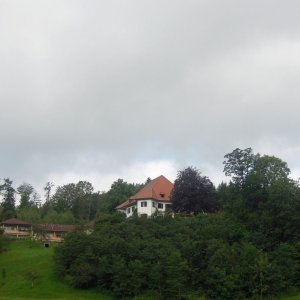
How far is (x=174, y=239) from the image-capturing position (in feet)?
194

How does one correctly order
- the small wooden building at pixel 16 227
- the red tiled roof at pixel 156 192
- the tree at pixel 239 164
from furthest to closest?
1. the small wooden building at pixel 16 227
2. the red tiled roof at pixel 156 192
3. the tree at pixel 239 164

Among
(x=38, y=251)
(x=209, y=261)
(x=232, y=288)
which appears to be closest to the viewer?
(x=232, y=288)

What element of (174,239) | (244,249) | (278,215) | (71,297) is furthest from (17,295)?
(278,215)

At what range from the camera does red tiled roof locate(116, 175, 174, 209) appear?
79.3 m

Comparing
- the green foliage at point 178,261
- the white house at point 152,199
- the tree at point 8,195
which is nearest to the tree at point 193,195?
the white house at point 152,199

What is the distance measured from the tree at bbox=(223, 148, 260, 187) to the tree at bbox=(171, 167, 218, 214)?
8.91 meters

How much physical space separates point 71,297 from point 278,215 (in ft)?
81.2

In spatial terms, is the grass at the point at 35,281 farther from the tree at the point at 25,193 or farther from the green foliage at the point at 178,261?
the tree at the point at 25,193

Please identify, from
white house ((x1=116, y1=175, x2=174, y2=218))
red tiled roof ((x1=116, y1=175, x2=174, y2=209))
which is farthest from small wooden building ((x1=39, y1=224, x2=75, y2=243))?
red tiled roof ((x1=116, y1=175, x2=174, y2=209))

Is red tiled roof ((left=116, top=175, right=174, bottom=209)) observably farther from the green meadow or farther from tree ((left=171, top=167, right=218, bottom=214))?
the green meadow

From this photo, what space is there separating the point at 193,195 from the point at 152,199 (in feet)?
26.0

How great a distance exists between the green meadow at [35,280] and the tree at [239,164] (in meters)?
19.9

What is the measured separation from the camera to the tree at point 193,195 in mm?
73500

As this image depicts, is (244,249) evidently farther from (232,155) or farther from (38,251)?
(38,251)
